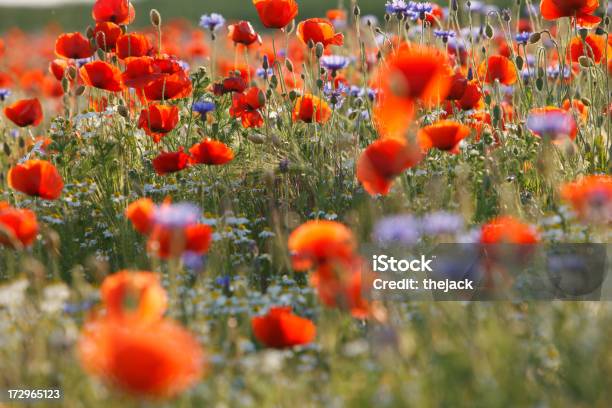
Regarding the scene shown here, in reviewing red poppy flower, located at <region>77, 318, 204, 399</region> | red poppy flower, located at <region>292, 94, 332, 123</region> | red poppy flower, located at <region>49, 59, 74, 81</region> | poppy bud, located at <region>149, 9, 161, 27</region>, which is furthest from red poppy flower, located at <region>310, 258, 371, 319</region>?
red poppy flower, located at <region>49, 59, 74, 81</region>

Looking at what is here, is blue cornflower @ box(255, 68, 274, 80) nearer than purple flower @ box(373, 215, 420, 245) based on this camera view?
No

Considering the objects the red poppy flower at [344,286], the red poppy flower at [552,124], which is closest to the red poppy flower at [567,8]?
the red poppy flower at [552,124]

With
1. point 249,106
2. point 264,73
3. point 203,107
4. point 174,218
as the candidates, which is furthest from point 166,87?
point 174,218

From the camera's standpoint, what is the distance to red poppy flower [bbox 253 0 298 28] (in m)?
3.76

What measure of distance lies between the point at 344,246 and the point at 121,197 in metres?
1.58

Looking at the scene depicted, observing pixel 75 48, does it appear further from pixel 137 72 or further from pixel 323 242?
pixel 323 242

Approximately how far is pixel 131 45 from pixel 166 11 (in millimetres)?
29109

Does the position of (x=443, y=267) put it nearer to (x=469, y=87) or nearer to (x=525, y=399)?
(x=525, y=399)

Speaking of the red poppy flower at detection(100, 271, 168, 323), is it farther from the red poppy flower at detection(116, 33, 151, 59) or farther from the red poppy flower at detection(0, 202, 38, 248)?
the red poppy flower at detection(116, 33, 151, 59)

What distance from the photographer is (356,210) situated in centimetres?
340

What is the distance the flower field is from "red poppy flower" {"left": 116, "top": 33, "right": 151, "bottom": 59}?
0.01 metres

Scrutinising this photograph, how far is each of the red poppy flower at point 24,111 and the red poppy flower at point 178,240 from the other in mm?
1747

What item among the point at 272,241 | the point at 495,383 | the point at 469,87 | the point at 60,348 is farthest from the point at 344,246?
the point at 469,87

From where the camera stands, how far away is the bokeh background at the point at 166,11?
26.9 metres
